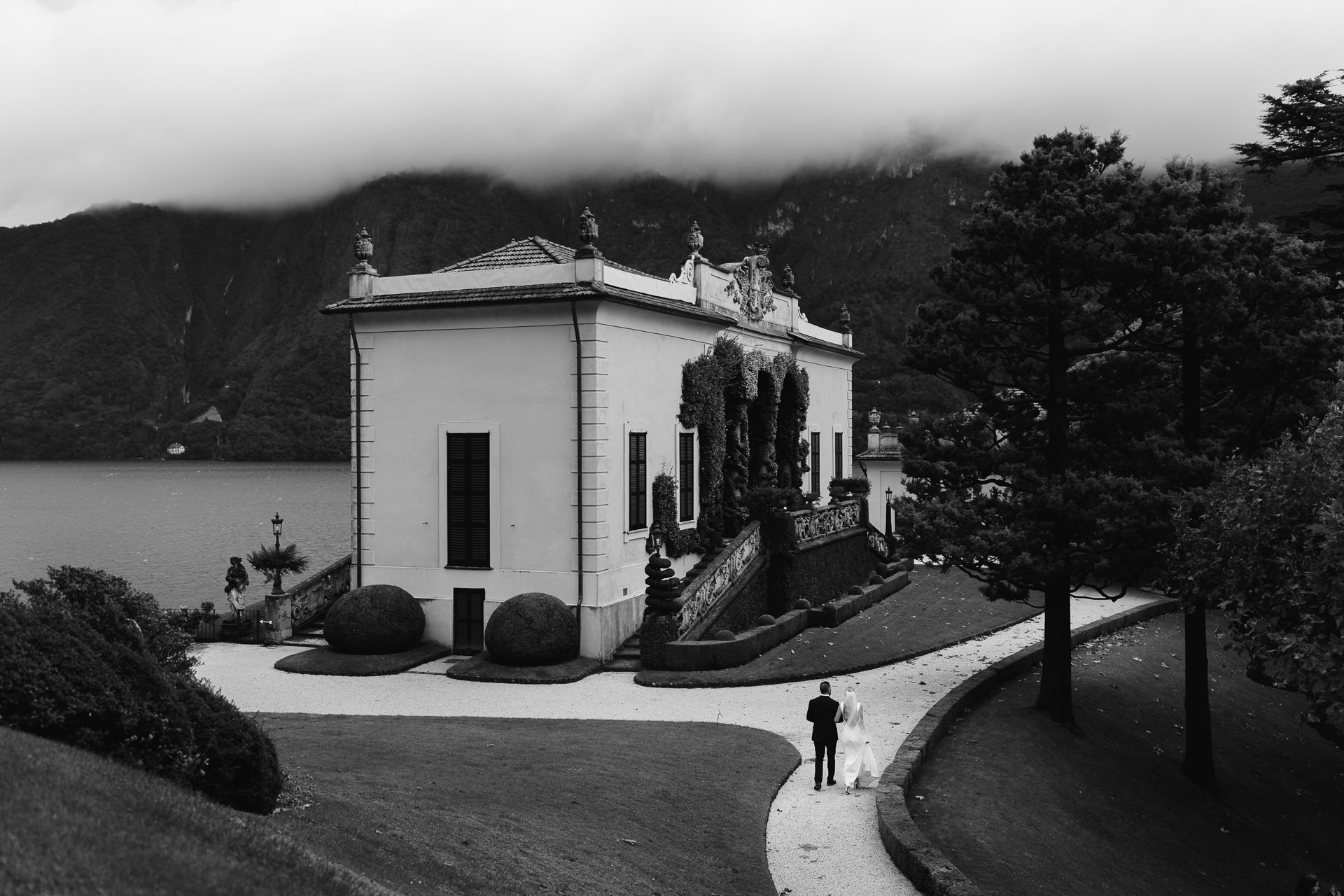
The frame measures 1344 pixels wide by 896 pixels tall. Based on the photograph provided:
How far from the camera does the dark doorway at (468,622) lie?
2422 cm

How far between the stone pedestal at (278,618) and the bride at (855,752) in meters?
15.3

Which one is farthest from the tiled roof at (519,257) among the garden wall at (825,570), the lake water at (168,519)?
the lake water at (168,519)

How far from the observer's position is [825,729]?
49.0 ft

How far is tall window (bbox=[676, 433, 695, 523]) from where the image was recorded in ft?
89.6

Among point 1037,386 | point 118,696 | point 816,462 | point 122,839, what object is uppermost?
point 1037,386

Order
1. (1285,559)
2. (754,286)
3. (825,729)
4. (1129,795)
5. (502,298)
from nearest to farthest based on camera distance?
(1285,559)
(825,729)
(1129,795)
(502,298)
(754,286)

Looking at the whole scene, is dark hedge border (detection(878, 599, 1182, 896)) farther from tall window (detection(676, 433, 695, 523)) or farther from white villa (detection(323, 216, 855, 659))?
tall window (detection(676, 433, 695, 523))

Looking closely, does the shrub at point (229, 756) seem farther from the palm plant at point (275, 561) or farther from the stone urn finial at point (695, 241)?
the stone urn finial at point (695, 241)

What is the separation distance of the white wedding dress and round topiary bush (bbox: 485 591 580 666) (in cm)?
858

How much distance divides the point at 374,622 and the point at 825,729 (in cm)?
1178

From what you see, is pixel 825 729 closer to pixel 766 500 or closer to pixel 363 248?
pixel 766 500

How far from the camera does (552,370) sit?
930 inches

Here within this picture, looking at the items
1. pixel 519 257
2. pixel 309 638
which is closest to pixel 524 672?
pixel 309 638

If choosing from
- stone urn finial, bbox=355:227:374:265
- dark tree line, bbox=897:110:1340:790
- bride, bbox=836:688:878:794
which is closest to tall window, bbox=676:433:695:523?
dark tree line, bbox=897:110:1340:790
